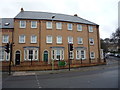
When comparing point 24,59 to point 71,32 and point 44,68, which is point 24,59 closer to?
point 44,68

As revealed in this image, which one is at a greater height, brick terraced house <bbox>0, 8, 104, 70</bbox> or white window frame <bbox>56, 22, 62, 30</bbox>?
white window frame <bbox>56, 22, 62, 30</bbox>

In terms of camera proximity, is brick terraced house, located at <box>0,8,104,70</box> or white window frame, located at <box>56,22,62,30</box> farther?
white window frame, located at <box>56,22,62,30</box>

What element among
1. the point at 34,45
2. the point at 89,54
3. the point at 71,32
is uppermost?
the point at 71,32

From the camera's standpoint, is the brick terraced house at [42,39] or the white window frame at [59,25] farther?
the white window frame at [59,25]

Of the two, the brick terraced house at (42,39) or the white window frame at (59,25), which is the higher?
the white window frame at (59,25)

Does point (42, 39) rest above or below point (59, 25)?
below

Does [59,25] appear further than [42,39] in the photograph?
Yes

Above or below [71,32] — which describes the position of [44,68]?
below

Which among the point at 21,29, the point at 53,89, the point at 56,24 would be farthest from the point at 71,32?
the point at 53,89

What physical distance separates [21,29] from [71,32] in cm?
1160

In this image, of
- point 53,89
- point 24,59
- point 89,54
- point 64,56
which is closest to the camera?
point 53,89

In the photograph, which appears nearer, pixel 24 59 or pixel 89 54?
pixel 24 59

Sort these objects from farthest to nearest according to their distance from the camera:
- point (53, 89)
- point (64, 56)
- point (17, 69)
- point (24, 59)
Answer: point (64, 56) → point (24, 59) → point (17, 69) → point (53, 89)

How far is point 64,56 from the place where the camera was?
3048 centimetres
